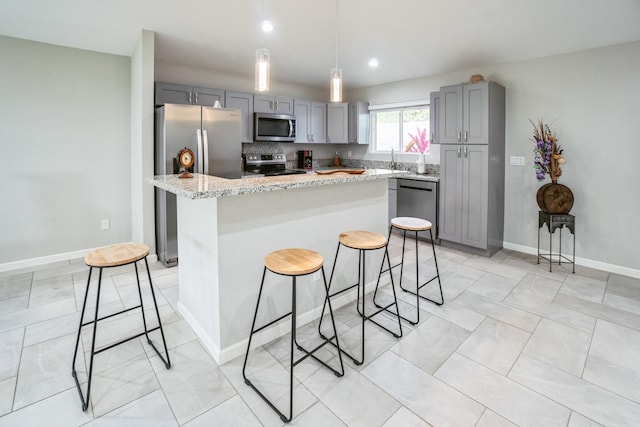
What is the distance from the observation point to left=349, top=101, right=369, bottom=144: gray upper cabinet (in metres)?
5.93

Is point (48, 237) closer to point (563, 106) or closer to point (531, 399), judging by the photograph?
point (531, 399)

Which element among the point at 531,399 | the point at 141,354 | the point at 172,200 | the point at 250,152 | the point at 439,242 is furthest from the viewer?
the point at 250,152

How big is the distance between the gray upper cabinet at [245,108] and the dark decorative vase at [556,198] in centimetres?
398

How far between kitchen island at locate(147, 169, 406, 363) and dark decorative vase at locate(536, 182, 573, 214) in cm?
227

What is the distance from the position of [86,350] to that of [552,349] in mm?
3165

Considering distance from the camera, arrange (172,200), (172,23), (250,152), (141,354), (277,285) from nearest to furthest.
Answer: (141,354) → (277,285) → (172,23) → (172,200) → (250,152)

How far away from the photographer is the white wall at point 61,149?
11.6 ft

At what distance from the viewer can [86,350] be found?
86.4 inches

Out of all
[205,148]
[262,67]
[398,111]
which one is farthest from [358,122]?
[262,67]

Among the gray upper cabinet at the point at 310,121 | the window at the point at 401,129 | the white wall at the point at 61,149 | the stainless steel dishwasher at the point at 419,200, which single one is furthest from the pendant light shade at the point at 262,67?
the window at the point at 401,129

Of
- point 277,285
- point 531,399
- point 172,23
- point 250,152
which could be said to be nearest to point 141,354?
point 277,285

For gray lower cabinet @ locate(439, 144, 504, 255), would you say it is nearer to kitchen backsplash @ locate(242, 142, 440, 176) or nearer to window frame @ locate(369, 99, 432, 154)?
kitchen backsplash @ locate(242, 142, 440, 176)

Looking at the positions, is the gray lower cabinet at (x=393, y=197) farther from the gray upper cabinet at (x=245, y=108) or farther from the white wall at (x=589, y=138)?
the gray upper cabinet at (x=245, y=108)

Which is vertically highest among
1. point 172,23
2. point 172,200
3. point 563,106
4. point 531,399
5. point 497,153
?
point 172,23
